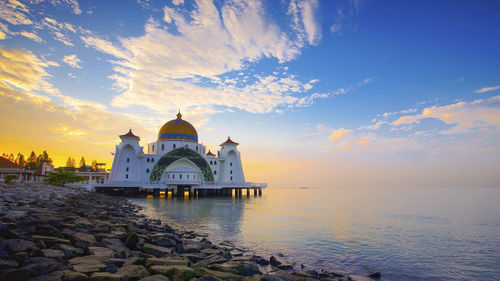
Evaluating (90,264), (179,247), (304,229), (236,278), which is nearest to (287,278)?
(236,278)

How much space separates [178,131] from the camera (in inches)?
2280

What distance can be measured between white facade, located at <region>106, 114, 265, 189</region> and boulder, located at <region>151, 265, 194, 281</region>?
139 ft

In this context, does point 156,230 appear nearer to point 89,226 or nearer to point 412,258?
point 89,226

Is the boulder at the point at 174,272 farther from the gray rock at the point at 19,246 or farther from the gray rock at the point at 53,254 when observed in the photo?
the gray rock at the point at 19,246

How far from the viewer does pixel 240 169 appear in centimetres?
5978

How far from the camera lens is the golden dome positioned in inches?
2262

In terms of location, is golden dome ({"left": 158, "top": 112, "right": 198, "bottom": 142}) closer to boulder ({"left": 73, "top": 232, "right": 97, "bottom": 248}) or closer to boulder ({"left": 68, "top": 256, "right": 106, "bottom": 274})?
boulder ({"left": 73, "top": 232, "right": 97, "bottom": 248})

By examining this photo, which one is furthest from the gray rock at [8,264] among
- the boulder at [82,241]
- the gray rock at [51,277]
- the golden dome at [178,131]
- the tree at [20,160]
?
the tree at [20,160]

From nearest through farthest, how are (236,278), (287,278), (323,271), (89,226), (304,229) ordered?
1. (236,278)
2. (287,278)
3. (323,271)
4. (89,226)
5. (304,229)

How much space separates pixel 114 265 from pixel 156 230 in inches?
280

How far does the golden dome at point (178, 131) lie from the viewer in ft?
188

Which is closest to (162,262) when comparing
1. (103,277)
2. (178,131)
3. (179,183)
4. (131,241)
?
(103,277)

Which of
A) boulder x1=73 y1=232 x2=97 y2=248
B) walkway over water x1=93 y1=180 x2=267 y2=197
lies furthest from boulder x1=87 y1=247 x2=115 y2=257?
walkway over water x1=93 y1=180 x2=267 y2=197

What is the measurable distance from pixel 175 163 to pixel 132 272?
164 ft
